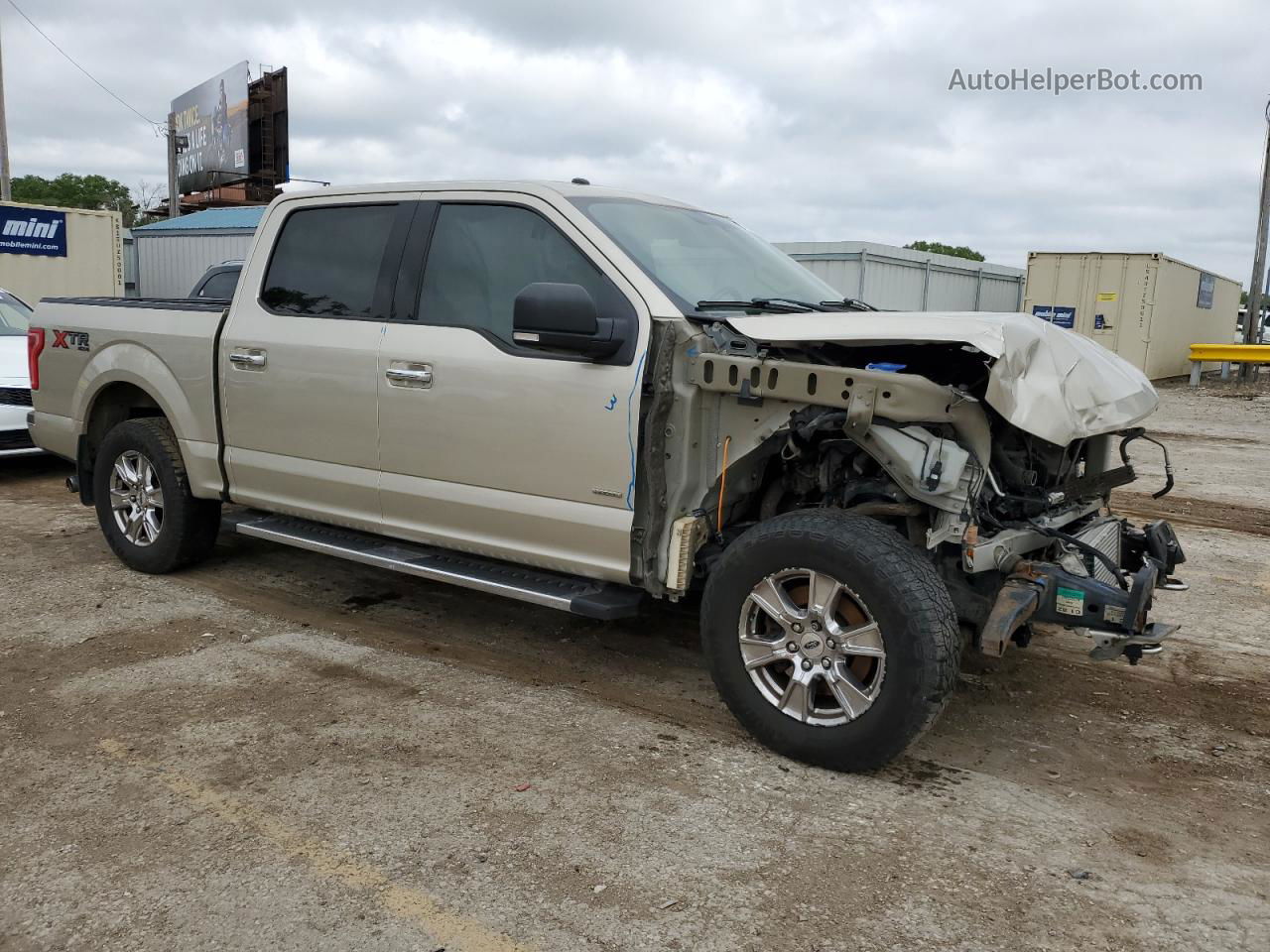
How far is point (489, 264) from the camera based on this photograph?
455 centimetres

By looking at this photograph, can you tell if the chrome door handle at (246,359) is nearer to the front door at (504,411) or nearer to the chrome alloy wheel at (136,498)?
the front door at (504,411)

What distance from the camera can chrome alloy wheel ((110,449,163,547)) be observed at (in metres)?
5.93

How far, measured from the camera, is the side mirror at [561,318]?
382 centimetres

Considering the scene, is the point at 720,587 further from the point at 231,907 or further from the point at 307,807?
the point at 231,907

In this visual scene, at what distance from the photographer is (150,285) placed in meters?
30.8

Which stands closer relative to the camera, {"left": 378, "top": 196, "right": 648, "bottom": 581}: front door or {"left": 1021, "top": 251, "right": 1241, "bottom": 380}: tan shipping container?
{"left": 378, "top": 196, "right": 648, "bottom": 581}: front door

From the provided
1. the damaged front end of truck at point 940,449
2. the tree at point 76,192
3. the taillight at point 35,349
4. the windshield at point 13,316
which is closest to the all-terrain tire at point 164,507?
the taillight at point 35,349

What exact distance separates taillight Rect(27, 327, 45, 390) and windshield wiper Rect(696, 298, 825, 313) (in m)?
4.42

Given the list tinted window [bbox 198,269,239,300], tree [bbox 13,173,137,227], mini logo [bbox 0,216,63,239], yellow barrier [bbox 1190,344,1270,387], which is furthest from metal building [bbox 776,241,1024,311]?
tree [bbox 13,173,137,227]

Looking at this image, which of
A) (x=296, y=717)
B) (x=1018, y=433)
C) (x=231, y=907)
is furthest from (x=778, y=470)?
(x=231, y=907)

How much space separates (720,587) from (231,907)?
1.87 metres

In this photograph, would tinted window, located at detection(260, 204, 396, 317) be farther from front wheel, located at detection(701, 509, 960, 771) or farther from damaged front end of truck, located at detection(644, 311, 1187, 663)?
front wheel, located at detection(701, 509, 960, 771)

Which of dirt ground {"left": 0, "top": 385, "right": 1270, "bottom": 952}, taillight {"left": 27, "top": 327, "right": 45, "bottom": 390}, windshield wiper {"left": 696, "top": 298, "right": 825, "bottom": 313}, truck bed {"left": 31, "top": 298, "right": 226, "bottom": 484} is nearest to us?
dirt ground {"left": 0, "top": 385, "right": 1270, "bottom": 952}

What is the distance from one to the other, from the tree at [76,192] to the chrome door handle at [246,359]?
64.0 meters
